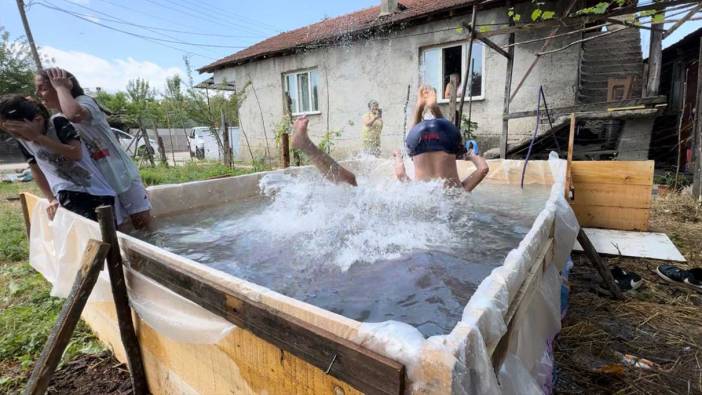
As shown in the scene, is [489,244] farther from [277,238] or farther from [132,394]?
[132,394]

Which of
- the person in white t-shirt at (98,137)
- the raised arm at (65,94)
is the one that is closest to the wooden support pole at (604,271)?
the person in white t-shirt at (98,137)

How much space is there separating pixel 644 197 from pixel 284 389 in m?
4.28

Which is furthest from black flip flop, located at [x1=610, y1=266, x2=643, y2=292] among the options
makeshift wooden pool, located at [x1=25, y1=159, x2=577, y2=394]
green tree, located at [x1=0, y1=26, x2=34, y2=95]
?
green tree, located at [x1=0, y1=26, x2=34, y2=95]

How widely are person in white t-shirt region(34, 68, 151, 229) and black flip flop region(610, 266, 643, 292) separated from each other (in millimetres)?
3882

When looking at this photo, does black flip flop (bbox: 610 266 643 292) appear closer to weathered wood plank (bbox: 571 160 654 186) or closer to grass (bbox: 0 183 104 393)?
weathered wood plank (bbox: 571 160 654 186)

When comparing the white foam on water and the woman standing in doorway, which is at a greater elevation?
the woman standing in doorway

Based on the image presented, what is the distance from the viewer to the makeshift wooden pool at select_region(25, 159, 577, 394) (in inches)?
32.8

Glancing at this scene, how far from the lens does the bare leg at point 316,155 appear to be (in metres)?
2.92

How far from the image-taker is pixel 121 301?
6.12ft

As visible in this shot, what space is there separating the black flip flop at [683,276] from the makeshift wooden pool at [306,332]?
4.40ft

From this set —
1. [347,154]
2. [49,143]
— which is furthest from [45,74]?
[347,154]

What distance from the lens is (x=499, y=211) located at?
355 cm

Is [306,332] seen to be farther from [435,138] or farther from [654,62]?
[654,62]

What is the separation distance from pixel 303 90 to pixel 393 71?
3.29 metres
